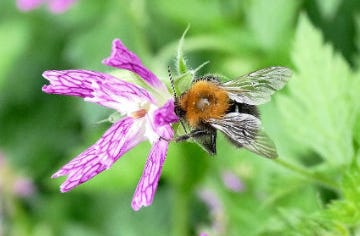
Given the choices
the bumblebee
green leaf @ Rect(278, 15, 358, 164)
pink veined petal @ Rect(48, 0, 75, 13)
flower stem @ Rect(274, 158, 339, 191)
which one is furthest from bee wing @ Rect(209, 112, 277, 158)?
pink veined petal @ Rect(48, 0, 75, 13)

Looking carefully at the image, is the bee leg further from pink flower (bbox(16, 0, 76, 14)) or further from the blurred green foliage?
pink flower (bbox(16, 0, 76, 14))

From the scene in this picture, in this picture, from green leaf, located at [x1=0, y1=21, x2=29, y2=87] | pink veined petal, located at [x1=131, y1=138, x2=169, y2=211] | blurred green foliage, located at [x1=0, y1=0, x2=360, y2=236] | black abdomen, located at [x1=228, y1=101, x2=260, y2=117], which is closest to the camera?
pink veined petal, located at [x1=131, y1=138, x2=169, y2=211]

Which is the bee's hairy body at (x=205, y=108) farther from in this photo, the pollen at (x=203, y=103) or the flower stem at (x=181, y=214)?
the flower stem at (x=181, y=214)

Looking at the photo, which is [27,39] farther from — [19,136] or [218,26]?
[218,26]

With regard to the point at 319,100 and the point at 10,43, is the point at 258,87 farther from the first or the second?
the point at 10,43

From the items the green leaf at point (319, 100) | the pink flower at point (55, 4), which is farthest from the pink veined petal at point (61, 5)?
the green leaf at point (319, 100)

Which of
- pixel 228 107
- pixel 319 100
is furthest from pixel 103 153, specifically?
pixel 319 100

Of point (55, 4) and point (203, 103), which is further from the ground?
point (55, 4)
